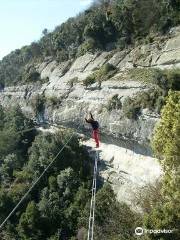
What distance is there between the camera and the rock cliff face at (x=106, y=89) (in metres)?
34.4

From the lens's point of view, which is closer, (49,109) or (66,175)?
(66,175)

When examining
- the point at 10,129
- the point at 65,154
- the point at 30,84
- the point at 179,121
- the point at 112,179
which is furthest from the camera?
the point at 30,84

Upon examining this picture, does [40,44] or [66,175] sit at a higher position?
[40,44]

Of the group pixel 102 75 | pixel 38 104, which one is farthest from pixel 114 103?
pixel 38 104

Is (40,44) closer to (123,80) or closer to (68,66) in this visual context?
(68,66)

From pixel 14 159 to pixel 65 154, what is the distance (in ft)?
29.2

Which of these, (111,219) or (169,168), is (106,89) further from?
(169,168)

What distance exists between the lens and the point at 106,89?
1585 inches

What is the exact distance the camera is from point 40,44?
82.9 m

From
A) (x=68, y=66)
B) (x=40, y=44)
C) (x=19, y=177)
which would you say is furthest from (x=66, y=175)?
(x=40, y=44)

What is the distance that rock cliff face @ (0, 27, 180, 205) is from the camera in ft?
113

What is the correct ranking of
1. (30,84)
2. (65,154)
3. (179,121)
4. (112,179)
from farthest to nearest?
(30,84)
(65,154)
(112,179)
(179,121)

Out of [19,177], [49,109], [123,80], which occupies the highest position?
[123,80]

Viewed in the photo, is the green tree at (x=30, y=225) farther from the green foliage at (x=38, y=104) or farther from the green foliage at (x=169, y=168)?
the green foliage at (x=38, y=104)
